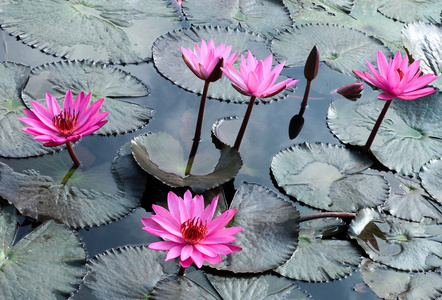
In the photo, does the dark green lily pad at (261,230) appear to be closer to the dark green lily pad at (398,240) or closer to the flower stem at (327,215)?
the flower stem at (327,215)

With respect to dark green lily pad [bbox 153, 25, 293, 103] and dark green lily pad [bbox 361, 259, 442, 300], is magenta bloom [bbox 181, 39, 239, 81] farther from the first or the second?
dark green lily pad [bbox 361, 259, 442, 300]

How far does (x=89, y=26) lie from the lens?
3.04 meters

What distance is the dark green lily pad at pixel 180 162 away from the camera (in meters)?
2.14

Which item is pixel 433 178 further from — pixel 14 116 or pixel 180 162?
pixel 14 116

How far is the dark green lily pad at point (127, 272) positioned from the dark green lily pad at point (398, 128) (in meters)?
1.23


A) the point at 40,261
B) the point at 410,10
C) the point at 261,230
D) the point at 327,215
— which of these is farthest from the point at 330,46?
the point at 40,261

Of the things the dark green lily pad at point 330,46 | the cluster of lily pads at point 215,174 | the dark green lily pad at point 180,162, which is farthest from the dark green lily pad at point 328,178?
the dark green lily pad at point 330,46

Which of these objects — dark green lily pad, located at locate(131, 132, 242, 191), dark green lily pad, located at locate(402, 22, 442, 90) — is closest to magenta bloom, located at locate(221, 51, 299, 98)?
dark green lily pad, located at locate(131, 132, 242, 191)

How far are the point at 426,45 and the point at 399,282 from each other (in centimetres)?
187

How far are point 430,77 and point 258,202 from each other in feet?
3.27

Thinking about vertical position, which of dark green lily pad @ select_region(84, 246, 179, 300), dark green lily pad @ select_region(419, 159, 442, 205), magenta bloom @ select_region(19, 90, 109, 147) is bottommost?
dark green lily pad @ select_region(84, 246, 179, 300)

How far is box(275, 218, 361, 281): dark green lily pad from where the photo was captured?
6.48 feet

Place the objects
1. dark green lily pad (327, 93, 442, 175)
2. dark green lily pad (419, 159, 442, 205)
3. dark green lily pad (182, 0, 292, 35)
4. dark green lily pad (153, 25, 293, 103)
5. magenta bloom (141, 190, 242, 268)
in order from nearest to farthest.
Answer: magenta bloom (141, 190, 242, 268), dark green lily pad (419, 159, 442, 205), dark green lily pad (327, 93, 442, 175), dark green lily pad (153, 25, 293, 103), dark green lily pad (182, 0, 292, 35)

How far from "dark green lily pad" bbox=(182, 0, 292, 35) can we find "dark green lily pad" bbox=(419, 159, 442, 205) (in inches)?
54.3
